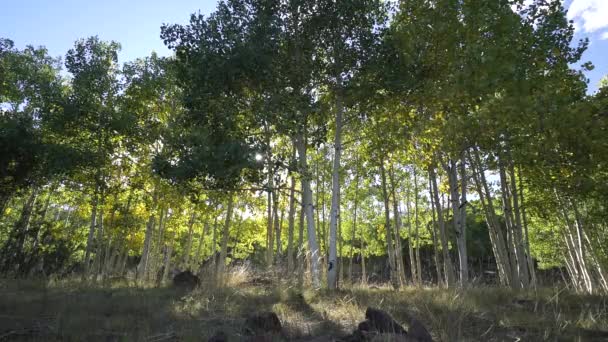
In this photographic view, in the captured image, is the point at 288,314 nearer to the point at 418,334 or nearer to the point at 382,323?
the point at 382,323

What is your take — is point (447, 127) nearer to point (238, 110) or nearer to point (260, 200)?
point (238, 110)

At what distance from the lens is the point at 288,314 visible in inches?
251

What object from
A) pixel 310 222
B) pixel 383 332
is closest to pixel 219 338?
pixel 383 332

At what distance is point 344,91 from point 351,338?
719 cm

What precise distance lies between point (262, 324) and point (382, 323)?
163 cm

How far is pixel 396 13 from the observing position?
Answer: 1104 centimetres

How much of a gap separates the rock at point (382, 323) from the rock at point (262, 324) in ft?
4.15

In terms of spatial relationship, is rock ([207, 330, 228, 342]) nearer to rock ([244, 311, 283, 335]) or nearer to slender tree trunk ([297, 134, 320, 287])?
rock ([244, 311, 283, 335])

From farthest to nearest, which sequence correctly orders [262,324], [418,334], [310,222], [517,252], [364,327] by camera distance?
[517,252]
[310,222]
[262,324]
[364,327]
[418,334]

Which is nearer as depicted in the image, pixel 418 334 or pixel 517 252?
pixel 418 334

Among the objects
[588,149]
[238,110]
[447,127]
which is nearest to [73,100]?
[238,110]

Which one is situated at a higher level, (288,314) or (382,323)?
(382,323)

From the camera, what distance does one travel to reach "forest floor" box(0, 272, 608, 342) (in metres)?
4.87

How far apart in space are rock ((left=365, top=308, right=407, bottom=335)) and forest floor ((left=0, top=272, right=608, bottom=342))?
0.60 meters
